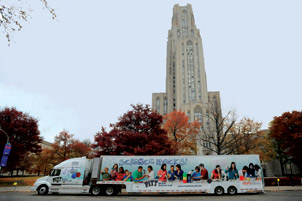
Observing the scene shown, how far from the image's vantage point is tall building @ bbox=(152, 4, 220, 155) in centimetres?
7154

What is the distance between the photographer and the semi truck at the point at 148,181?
14305mm

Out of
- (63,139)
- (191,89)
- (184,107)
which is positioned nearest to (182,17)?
(191,89)

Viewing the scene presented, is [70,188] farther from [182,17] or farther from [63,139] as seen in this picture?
[182,17]

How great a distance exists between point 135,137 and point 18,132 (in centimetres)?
1786

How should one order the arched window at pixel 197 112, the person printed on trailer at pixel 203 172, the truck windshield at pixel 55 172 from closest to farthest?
the person printed on trailer at pixel 203 172
the truck windshield at pixel 55 172
the arched window at pixel 197 112

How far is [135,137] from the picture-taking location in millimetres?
19562

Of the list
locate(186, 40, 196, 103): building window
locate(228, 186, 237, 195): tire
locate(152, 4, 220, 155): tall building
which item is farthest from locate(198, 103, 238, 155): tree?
locate(186, 40, 196, 103): building window

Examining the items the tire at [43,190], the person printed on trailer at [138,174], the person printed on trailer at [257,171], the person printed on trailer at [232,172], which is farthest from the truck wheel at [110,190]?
the person printed on trailer at [257,171]

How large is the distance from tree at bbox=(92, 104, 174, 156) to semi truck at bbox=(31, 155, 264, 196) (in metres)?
3.74

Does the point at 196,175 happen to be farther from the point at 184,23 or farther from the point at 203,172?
the point at 184,23

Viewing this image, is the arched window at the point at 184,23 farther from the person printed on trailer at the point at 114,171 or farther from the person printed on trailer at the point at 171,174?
the person printed on trailer at the point at 114,171

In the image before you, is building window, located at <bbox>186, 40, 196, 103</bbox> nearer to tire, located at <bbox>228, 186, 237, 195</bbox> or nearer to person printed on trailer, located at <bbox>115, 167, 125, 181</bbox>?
tire, located at <bbox>228, 186, 237, 195</bbox>

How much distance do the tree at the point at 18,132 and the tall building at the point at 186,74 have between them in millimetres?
46538

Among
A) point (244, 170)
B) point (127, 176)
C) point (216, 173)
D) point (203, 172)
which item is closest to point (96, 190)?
point (127, 176)
